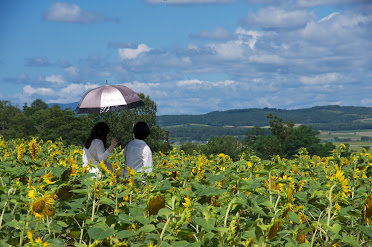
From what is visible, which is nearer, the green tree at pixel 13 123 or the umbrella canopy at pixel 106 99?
the umbrella canopy at pixel 106 99

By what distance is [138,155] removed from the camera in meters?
6.39

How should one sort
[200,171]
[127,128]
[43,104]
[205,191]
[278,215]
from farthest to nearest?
1. [43,104]
2. [127,128]
3. [200,171]
4. [205,191]
5. [278,215]

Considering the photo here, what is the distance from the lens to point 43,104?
12781 centimetres

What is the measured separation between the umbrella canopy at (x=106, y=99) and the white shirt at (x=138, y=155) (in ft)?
5.63

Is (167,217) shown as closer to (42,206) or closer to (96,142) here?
(42,206)

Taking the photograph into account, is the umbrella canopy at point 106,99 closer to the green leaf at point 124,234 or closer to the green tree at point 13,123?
the green leaf at point 124,234

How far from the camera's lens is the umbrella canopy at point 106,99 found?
811cm

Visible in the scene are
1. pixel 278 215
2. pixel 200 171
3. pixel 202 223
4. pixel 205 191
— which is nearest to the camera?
pixel 202 223

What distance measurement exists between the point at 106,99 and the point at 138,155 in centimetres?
208

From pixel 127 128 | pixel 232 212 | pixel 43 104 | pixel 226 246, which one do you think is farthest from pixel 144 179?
pixel 43 104

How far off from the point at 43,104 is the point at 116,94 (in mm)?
125447

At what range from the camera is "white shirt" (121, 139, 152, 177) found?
251 inches

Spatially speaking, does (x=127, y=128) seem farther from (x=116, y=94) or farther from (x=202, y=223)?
(x=202, y=223)

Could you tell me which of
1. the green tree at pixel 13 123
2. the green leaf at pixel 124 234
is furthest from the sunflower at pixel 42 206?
the green tree at pixel 13 123
